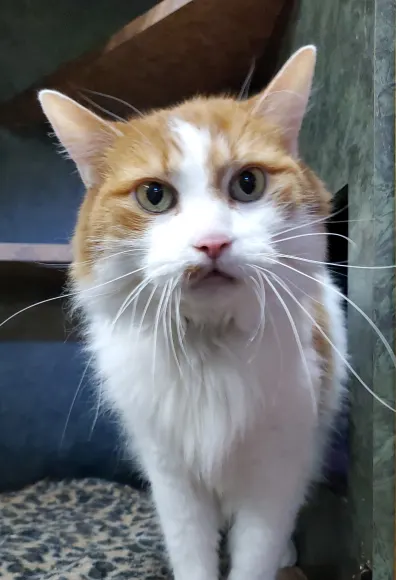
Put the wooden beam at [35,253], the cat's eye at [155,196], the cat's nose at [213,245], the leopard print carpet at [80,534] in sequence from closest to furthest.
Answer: the cat's nose at [213,245]
the cat's eye at [155,196]
the leopard print carpet at [80,534]
the wooden beam at [35,253]

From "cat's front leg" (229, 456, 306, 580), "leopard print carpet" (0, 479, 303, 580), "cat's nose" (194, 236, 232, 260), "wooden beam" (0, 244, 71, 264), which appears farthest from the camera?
"wooden beam" (0, 244, 71, 264)

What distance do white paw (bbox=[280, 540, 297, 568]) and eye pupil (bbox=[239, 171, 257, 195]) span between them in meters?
0.76

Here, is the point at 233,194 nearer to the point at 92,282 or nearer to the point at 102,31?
the point at 92,282

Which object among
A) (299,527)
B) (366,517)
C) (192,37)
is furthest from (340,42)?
(299,527)

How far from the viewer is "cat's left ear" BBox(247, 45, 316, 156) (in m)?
0.96

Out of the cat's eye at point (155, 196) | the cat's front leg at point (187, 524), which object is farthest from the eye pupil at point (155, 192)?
the cat's front leg at point (187, 524)

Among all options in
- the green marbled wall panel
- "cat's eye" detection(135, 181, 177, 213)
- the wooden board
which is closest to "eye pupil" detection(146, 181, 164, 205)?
"cat's eye" detection(135, 181, 177, 213)

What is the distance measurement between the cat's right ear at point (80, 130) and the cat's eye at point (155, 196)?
0.46 feet

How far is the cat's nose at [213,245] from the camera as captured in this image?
2.56 ft

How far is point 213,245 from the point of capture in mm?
781

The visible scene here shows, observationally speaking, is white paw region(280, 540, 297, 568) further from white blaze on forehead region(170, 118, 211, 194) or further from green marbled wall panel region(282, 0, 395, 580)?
white blaze on forehead region(170, 118, 211, 194)

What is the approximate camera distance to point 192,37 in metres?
1.41

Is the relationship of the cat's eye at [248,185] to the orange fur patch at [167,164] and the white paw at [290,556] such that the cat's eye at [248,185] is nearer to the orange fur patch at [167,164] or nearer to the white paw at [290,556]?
the orange fur patch at [167,164]

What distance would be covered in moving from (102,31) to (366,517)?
1.55m
